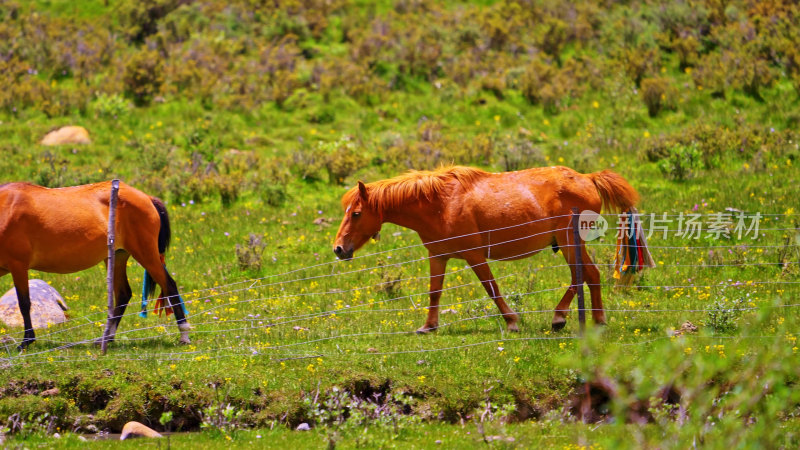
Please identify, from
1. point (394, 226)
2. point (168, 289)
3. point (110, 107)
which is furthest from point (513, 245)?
point (110, 107)

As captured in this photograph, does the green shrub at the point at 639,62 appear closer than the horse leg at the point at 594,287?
No

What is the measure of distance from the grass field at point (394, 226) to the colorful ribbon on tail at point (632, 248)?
64cm

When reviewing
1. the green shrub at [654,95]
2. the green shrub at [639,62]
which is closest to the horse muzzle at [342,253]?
the green shrub at [654,95]

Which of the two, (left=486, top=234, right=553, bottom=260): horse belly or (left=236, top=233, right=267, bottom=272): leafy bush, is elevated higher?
(left=486, top=234, right=553, bottom=260): horse belly

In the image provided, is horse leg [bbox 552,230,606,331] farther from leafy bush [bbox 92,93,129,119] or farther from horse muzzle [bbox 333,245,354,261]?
leafy bush [bbox 92,93,129,119]

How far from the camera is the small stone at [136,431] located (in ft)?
27.1

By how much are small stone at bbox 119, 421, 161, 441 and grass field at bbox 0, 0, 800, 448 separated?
32 cm

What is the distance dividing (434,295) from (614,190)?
8.66ft

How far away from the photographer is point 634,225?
10.6 m

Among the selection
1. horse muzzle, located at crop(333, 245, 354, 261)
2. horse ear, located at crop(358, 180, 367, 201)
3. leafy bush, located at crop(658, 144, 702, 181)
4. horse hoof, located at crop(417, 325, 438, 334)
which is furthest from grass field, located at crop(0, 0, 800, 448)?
horse ear, located at crop(358, 180, 367, 201)

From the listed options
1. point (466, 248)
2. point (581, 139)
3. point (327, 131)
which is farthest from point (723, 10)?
point (466, 248)

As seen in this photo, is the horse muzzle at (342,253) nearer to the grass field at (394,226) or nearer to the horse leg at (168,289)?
the grass field at (394,226)

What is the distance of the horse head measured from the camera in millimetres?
10453
